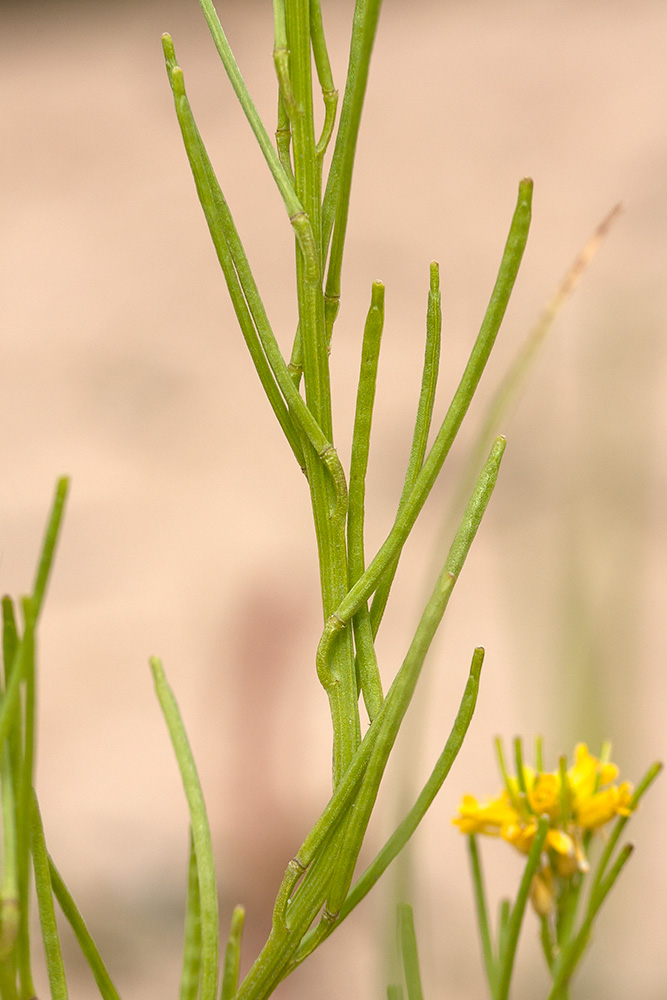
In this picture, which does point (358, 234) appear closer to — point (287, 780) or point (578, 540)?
point (287, 780)

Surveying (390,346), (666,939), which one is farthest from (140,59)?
(666,939)

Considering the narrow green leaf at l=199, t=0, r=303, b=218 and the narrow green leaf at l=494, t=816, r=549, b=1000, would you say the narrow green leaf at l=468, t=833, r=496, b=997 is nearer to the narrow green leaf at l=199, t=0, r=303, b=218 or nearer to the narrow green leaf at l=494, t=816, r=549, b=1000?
the narrow green leaf at l=494, t=816, r=549, b=1000

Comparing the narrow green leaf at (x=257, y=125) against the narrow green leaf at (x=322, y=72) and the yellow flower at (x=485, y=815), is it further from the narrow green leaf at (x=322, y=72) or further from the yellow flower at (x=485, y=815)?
the yellow flower at (x=485, y=815)

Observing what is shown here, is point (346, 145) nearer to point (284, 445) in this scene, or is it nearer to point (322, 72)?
point (322, 72)

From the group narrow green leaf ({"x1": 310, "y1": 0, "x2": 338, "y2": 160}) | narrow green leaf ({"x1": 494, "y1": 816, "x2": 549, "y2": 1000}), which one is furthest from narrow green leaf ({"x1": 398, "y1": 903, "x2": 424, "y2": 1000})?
narrow green leaf ({"x1": 310, "y1": 0, "x2": 338, "y2": 160})

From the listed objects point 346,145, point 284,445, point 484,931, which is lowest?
point 484,931

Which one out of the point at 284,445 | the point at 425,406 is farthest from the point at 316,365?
the point at 284,445
